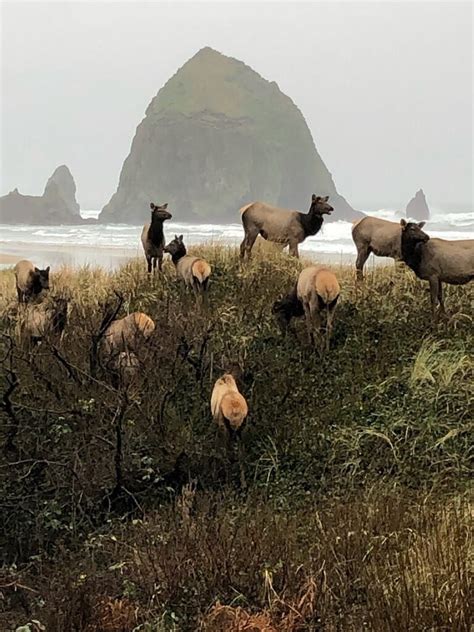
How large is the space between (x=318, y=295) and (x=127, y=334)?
1.48m

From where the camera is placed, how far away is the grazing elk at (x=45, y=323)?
6465 mm

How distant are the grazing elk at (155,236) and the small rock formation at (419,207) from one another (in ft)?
9.78

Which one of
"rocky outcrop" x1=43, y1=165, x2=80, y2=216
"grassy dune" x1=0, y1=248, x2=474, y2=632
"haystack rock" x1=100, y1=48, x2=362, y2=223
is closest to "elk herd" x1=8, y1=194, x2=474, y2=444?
"grassy dune" x1=0, y1=248, x2=474, y2=632

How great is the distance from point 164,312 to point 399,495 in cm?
316

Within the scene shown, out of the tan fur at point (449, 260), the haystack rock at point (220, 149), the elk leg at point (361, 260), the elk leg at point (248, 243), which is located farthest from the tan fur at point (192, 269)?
the haystack rock at point (220, 149)

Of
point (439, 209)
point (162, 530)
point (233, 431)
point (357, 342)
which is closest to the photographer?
point (162, 530)

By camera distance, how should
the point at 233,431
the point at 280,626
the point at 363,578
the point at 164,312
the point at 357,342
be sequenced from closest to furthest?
the point at 280,626, the point at 363,578, the point at 233,431, the point at 357,342, the point at 164,312

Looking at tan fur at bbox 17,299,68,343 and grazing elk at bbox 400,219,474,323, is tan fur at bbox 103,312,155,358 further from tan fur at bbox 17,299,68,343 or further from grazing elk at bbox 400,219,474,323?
grazing elk at bbox 400,219,474,323

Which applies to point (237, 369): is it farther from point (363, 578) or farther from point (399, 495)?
point (363, 578)

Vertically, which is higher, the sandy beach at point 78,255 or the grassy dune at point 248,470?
the sandy beach at point 78,255

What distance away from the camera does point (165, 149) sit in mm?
10492

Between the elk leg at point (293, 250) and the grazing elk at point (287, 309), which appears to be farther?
the elk leg at point (293, 250)

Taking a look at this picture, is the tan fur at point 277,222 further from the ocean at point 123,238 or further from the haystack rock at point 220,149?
the haystack rock at point 220,149

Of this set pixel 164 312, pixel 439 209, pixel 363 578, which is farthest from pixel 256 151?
pixel 363 578
